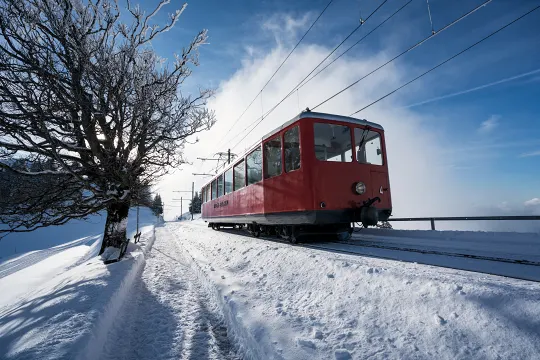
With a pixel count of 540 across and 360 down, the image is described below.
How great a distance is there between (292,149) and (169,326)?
439 centimetres

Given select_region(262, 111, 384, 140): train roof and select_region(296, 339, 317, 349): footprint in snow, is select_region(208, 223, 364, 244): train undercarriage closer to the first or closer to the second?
select_region(262, 111, 384, 140): train roof

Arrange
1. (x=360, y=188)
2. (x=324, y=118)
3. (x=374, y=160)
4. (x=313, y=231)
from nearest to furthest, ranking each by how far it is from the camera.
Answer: (x=360, y=188) → (x=324, y=118) → (x=313, y=231) → (x=374, y=160)

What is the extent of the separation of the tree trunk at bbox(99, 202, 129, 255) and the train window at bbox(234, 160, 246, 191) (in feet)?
11.7

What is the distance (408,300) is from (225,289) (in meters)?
2.54

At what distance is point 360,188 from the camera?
614 cm

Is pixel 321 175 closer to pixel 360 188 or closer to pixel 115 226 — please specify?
pixel 360 188

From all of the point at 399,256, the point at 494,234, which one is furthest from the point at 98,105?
the point at 494,234

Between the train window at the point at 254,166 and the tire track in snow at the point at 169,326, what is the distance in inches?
140

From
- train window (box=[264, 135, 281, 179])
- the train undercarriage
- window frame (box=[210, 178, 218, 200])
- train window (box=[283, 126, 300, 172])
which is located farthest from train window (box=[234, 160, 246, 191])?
window frame (box=[210, 178, 218, 200])

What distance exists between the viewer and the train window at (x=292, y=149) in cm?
612

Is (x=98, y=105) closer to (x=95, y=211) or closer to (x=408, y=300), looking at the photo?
(x=95, y=211)

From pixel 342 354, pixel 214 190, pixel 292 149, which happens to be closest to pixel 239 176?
pixel 292 149

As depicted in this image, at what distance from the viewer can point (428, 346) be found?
1.88m

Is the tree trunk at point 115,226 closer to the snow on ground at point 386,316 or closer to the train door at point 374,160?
the snow on ground at point 386,316
